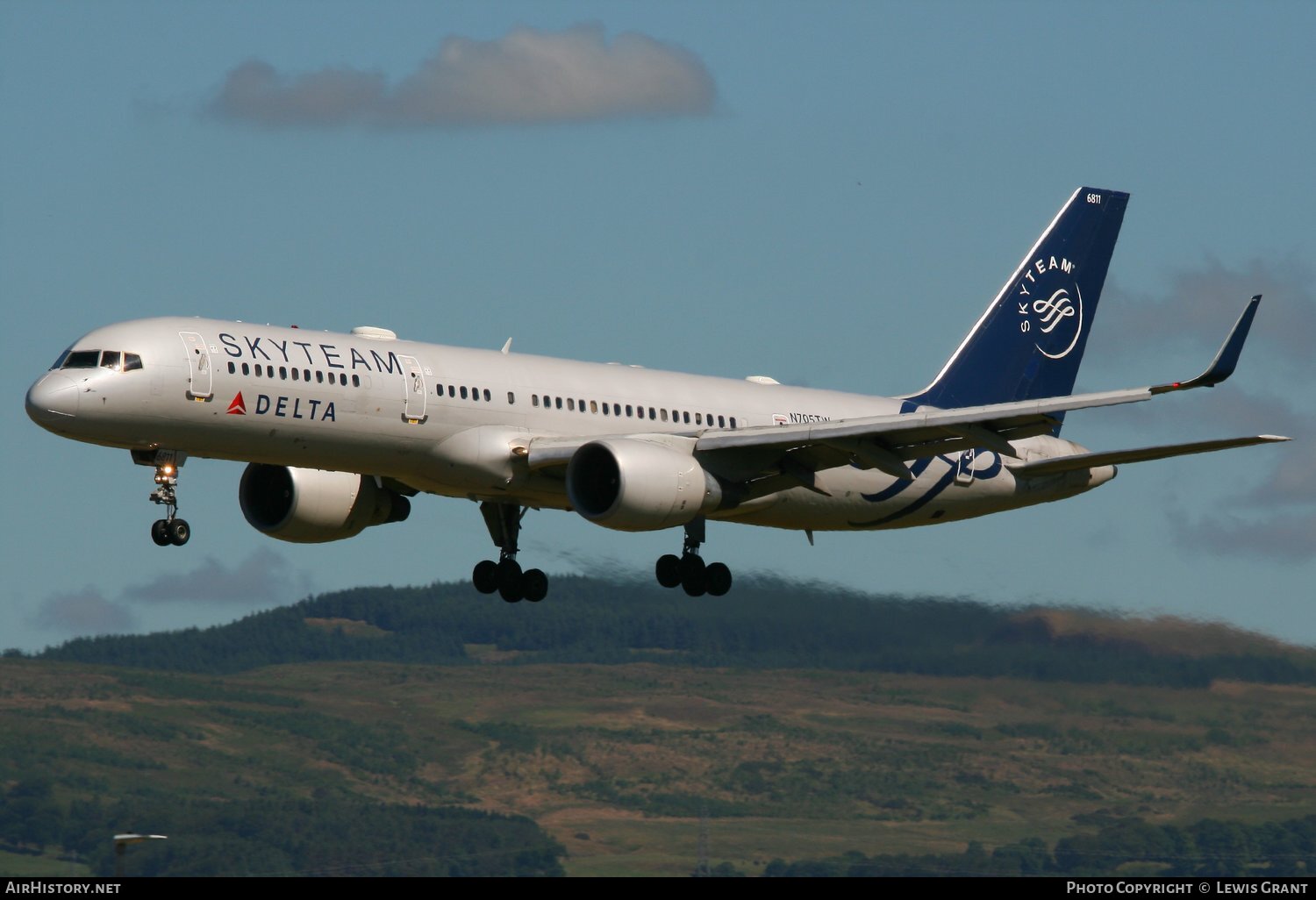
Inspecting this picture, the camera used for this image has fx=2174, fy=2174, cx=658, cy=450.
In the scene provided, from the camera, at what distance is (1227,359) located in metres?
38.3

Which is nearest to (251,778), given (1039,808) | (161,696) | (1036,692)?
(161,696)

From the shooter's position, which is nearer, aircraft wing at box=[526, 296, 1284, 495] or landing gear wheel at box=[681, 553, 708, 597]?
aircraft wing at box=[526, 296, 1284, 495]

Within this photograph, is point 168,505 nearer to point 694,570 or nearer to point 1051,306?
point 694,570

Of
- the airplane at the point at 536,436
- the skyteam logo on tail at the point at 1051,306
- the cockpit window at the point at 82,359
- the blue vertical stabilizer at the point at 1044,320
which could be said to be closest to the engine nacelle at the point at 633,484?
the airplane at the point at 536,436

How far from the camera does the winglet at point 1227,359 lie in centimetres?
3806

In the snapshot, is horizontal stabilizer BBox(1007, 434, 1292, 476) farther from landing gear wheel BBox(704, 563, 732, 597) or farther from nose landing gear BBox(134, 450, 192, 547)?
nose landing gear BBox(134, 450, 192, 547)

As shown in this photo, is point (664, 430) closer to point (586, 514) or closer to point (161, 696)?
point (586, 514)

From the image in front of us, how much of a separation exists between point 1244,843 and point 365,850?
50.8 m

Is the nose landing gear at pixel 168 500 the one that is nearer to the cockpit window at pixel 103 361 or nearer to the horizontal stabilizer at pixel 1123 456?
the cockpit window at pixel 103 361

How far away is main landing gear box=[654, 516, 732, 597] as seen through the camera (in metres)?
44.8

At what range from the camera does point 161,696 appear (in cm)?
15388

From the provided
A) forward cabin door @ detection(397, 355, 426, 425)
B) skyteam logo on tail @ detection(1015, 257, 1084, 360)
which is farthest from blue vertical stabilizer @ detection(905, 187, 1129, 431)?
forward cabin door @ detection(397, 355, 426, 425)

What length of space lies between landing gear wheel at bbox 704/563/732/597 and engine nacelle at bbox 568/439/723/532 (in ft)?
11.7

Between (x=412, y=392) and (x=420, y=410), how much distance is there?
354 mm
